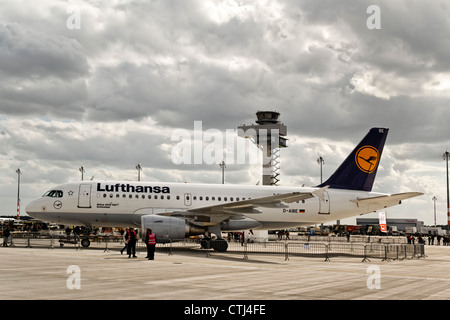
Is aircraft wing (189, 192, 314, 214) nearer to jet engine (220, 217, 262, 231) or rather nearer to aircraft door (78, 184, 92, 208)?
jet engine (220, 217, 262, 231)

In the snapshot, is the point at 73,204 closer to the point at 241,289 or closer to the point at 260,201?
the point at 260,201

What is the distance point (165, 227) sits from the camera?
31.3 metres

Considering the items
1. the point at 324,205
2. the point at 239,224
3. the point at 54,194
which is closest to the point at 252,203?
the point at 239,224

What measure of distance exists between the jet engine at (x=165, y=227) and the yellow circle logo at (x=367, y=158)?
50.3 feet

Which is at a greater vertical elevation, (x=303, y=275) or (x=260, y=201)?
(x=260, y=201)

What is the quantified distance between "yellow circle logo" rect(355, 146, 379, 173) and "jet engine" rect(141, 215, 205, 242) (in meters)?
15.3

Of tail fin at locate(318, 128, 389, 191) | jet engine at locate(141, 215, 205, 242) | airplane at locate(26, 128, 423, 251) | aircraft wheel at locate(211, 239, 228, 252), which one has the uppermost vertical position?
tail fin at locate(318, 128, 389, 191)

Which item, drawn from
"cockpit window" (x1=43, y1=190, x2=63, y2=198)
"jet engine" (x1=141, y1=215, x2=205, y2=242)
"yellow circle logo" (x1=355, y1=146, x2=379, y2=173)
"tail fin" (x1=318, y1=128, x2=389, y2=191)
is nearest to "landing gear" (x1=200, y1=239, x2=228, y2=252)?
"jet engine" (x1=141, y1=215, x2=205, y2=242)

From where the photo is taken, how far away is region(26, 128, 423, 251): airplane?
32031mm

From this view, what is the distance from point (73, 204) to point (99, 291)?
2146 centimetres

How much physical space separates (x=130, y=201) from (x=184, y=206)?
372 centimetres

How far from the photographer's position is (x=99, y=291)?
42.9ft

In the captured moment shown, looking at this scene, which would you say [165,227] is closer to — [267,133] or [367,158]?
[367,158]
